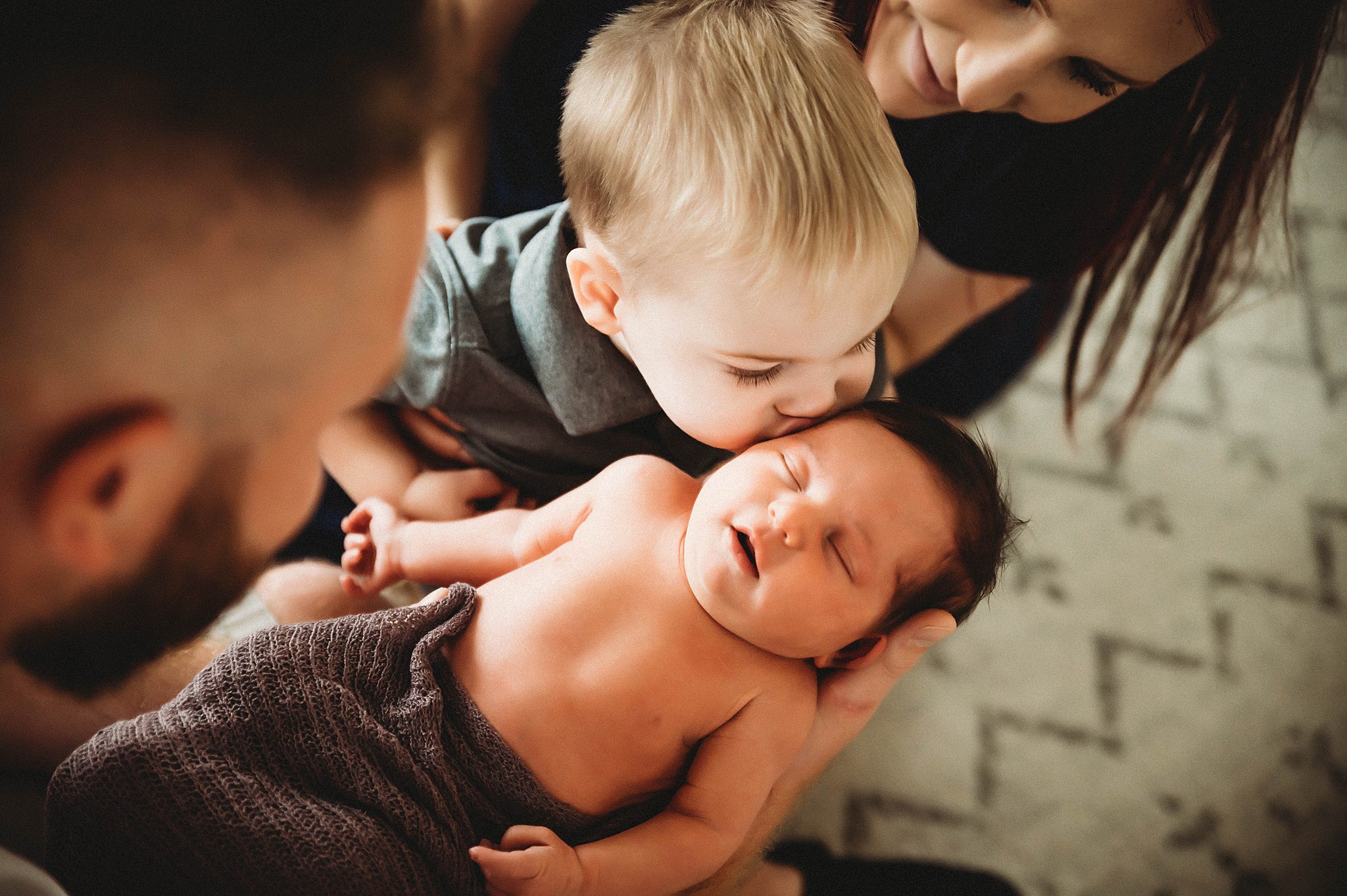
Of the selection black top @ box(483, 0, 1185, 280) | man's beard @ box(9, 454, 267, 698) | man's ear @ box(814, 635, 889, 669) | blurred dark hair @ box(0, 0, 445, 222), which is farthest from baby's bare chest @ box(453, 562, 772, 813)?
black top @ box(483, 0, 1185, 280)

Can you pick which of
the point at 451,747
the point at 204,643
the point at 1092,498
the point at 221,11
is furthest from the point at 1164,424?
the point at 221,11

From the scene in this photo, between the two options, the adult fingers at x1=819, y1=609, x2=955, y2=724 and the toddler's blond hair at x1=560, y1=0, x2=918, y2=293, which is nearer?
the toddler's blond hair at x1=560, y1=0, x2=918, y2=293

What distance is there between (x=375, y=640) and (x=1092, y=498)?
1.66 m

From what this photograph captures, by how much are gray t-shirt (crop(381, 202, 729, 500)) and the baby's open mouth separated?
205mm

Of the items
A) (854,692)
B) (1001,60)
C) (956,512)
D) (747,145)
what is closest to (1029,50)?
(1001,60)

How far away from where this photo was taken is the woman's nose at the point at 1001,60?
2.82 ft

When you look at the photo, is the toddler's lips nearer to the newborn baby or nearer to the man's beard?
the newborn baby

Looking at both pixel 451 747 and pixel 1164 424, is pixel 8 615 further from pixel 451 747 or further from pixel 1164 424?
pixel 1164 424

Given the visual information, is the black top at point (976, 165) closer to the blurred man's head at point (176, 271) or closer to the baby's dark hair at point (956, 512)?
the baby's dark hair at point (956, 512)

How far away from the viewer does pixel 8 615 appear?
515 millimetres

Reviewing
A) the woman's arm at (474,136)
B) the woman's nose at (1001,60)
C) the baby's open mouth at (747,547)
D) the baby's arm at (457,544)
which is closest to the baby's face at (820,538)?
the baby's open mouth at (747,547)

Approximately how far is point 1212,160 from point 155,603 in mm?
1218

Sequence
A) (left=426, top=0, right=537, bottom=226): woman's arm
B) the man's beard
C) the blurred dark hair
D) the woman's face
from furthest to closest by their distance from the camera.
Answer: (left=426, top=0, right=537, bottom=226): woman's arm
the woman's face
the man's beard
the blurred dark hair

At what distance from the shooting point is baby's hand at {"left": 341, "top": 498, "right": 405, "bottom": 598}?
976 millimetres
